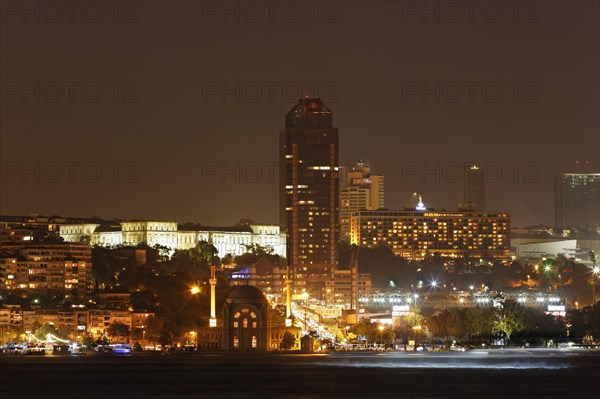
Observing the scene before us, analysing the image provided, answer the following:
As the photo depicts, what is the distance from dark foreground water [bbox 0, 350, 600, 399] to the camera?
3947 inches

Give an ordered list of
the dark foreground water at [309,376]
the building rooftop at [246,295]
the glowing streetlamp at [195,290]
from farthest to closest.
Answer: the glowing streetlamp at [195,290]
the building rooftop at [246,295]
the dark foreground water at [309,376]

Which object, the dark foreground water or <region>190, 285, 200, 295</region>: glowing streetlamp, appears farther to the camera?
<region>190, 285, 200, 295</region>: glowing streetlamp

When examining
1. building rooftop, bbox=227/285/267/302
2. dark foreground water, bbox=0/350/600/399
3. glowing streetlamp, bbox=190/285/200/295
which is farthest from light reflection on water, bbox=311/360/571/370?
glowing streetlamp, bbox=190/285/200/295

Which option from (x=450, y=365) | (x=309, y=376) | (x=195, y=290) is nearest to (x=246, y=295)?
(x=195, y=290)

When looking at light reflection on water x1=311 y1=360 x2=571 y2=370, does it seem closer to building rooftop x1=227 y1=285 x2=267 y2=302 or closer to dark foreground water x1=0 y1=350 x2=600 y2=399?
dark foreground water x1=0 y1=350 x2=600 y2=399

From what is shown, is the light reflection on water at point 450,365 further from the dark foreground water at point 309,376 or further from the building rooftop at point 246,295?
the building rooftop at point 246,295

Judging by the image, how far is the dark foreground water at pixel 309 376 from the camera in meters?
100

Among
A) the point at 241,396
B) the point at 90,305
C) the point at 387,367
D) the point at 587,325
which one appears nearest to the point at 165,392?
the point at 241,396

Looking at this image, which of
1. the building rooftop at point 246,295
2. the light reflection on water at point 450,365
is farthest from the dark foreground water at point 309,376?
the building rooftop at point 246,295

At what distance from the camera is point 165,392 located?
100m

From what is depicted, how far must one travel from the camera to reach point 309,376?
4483 inches

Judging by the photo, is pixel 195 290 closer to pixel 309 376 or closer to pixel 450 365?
pixel 450 365

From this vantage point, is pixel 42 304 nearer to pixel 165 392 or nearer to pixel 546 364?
pixel 546 364

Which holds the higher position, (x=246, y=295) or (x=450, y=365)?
(x=246, y=295)
